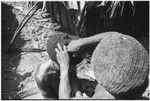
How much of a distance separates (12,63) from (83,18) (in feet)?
3.60

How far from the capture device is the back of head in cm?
369

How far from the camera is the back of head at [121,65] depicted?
12.1 feet

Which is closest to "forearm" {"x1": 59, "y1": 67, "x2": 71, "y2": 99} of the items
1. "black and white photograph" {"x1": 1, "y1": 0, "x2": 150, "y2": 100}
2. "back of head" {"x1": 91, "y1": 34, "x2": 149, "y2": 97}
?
"black and white photograph" {"x1": 1, "y1": 0, "x2": 150, "y2": 100}

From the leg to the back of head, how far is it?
2.34 ft

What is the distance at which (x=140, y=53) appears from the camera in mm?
3738

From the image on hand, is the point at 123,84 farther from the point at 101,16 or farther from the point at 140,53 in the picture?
the point at 101,16

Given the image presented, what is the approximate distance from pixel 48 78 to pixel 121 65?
0.95 m

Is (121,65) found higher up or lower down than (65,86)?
higher up

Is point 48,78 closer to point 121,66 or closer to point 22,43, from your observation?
point 121,66

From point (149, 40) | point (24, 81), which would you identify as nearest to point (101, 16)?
point (149, 40)

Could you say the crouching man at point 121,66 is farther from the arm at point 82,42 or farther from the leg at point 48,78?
the leg at point 48,78

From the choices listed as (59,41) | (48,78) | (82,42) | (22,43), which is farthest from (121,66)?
(22,43)

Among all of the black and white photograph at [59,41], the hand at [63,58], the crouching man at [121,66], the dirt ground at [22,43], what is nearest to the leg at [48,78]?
the black and white photograph at [59,41]

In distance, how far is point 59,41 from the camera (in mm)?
4141
